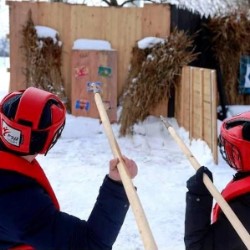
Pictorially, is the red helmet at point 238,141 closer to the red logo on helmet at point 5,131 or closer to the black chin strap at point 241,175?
the black chin strap at point 241,175

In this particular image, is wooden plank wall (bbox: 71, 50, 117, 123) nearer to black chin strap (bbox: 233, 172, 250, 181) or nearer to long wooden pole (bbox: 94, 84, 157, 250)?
black chin strap (bbox: 233, 172, 250, 181)

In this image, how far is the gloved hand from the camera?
1.71 m

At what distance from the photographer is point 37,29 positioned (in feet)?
27.8

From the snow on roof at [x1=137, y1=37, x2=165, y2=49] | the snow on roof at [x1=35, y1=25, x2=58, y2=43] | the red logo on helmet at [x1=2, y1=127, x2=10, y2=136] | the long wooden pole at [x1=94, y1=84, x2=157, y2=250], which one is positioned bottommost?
the long wooden pole at [x1=94, y1=84, x2=157, y2=250]

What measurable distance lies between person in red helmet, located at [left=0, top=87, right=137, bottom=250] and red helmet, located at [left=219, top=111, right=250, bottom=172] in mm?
478

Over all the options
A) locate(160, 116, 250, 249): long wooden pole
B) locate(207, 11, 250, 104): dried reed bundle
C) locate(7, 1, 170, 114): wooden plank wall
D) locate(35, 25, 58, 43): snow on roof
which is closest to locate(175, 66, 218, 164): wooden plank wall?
locate(7, 1, 170, 114): wooden plank wall

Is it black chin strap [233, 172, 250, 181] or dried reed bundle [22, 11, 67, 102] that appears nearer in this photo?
black chin strap [233, 172, 250, 181]

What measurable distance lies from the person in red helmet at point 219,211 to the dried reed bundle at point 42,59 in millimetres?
6969

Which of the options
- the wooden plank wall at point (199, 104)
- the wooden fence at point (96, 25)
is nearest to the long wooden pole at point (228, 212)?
the wooden plank wall at point (199, 104)

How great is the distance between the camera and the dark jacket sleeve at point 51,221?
1.38m

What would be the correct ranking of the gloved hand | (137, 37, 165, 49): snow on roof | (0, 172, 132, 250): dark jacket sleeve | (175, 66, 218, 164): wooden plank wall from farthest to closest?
(137, 37, 165, 49): snow on roof < (175, 66, 218, 164): wooden plank wall < the gloved hand < (0, 172, 132, 250): dark jacket sleeve

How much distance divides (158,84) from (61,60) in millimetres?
1872

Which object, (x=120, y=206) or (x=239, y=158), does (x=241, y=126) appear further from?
(x=120, y=206)

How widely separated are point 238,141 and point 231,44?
23.6 ft
